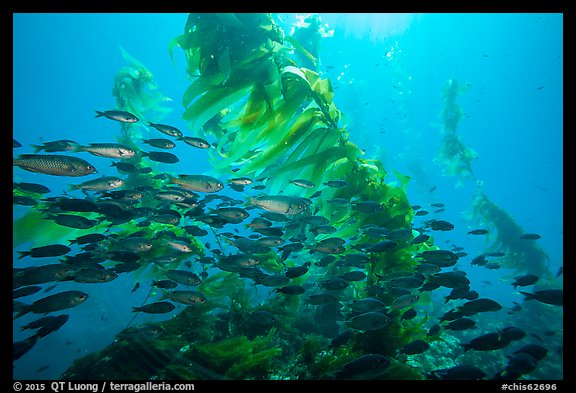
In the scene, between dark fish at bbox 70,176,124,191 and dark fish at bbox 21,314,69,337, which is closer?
dark fish at bbox 21,314,69,337

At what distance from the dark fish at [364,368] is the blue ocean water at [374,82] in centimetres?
2352

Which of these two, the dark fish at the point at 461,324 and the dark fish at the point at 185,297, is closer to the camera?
the dark fish at the point at 461,324

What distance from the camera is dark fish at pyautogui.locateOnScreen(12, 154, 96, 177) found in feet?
11.4

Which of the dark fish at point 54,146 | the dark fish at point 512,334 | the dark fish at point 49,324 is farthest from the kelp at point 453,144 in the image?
the dark fish at point 49,324

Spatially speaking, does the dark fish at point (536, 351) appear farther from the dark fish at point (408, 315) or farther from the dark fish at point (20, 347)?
the dark fish at point (20, 347)

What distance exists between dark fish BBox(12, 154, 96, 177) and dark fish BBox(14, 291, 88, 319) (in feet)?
5.82

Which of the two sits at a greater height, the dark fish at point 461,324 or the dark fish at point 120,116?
the dark fish at point 120,116

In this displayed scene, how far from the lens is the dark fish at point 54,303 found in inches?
147

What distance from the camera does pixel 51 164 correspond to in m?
3.67

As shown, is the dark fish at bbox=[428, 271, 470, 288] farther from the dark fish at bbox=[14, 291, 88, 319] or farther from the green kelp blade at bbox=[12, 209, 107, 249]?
the green kelp blade at bbox=[12, 209, 107, 249]

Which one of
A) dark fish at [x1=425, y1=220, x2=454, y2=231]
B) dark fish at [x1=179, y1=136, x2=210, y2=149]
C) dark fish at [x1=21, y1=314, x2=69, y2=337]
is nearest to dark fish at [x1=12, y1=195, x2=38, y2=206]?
dark fish at [x1=21, y1=314, x2=69, y2=337]

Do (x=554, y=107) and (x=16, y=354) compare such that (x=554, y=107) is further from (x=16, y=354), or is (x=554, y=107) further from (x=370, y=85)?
(x=16, y=354)

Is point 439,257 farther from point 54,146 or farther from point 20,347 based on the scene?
point 54,146
